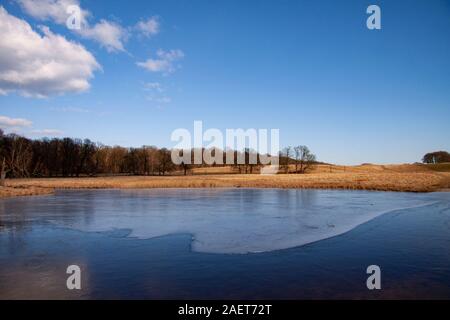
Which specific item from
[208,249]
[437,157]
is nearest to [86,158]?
[208,249]

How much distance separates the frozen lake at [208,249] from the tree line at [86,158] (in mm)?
52434

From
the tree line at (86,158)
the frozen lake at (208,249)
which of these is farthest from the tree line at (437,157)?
the frozen lake at (208,249)

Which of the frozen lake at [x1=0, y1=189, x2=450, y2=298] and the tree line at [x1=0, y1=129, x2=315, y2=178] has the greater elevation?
the tree line at [x1=0, y1=129, x2=315, y2=178]

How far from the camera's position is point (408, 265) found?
28.1 feet

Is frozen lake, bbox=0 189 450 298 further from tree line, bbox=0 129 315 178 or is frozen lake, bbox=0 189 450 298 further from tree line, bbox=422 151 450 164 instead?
tree line, bbox=422 151 450 164

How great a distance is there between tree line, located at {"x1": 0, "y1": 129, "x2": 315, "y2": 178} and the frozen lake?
52.4 meters

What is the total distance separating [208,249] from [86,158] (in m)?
73.1

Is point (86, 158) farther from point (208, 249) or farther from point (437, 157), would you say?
point (437, 157)

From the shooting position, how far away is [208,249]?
1031cm

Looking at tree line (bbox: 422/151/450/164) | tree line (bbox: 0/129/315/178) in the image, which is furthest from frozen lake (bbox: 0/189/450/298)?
tree line (bbox: 422/151/450/164)

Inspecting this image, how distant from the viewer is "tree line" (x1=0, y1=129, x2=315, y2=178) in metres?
68.4

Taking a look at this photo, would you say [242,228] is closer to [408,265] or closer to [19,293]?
[408,265]

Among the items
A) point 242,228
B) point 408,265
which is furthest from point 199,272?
point 242,228

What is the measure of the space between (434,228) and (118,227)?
11756 mm
